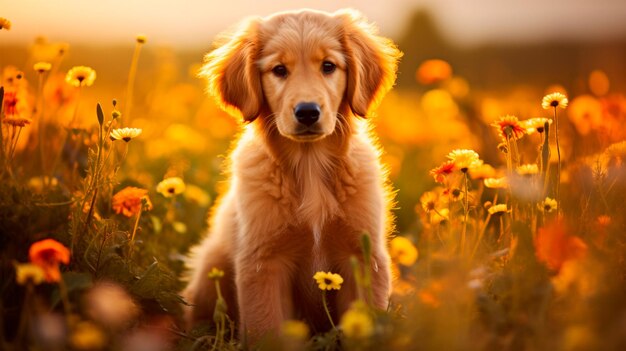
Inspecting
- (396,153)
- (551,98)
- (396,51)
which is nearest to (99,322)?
(551,98)

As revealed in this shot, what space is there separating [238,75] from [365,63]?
1.96ft

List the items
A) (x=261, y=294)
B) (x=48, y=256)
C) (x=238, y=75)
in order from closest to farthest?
(x=48, y=256) → (x=261, y=294) → (x=238, y=75)

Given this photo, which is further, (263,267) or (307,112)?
(263,267)

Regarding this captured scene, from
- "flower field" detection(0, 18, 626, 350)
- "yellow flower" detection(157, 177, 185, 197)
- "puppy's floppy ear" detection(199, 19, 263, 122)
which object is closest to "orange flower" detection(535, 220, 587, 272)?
"flower field" detection(0, 18, 626, 350)

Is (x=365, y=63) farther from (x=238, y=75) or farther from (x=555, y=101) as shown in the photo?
(x=555, y=101)

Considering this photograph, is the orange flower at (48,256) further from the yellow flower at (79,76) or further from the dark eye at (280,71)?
the dark eye at (280,71)

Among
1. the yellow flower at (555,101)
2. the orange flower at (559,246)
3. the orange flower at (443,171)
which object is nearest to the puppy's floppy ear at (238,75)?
the orange flower at (443,171)

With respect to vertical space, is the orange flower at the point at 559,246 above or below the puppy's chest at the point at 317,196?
above

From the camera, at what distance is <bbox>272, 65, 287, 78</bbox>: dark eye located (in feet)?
9.68

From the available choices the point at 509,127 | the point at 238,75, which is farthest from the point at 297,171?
the point at 509,127

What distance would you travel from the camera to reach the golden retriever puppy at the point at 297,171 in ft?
9.40

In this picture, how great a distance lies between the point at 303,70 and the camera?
9.46ft

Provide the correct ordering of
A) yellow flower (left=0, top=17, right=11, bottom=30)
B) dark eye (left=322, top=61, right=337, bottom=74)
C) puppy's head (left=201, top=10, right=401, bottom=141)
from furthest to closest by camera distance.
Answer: dark eye (left=322, top=61, right=337, bottom=74), puppy's head (left=201, top=10, right=401, bottom=141), yellow flower (left=0, top=17, right=11, bottom=30)

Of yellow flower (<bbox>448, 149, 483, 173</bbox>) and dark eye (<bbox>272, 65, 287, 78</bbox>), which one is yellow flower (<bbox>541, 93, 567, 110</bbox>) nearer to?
yellow flower (<bbox>448, 149, 483, 173</bbox>)
